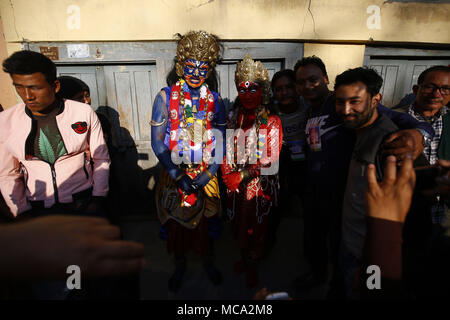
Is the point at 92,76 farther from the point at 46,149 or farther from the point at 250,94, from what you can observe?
the point at 250,94

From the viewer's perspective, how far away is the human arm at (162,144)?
7.28 feet

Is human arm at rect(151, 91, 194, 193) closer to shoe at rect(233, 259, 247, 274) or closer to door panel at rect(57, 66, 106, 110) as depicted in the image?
shoe at rect(233, 259, 247, 274)

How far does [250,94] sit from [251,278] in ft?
6.55

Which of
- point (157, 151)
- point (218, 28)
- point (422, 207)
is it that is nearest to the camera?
point (422, 207)

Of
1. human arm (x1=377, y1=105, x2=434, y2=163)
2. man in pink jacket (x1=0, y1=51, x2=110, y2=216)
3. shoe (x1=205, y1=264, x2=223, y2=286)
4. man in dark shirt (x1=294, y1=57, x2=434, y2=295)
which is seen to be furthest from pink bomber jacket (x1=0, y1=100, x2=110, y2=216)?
human arm (x1=377, y1=105, x2=434, y2=163)

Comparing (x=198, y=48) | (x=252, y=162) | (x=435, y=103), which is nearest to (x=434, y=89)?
(x=435, y=103)

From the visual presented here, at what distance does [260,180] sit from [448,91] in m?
2.12

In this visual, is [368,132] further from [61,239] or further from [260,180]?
[61,239]

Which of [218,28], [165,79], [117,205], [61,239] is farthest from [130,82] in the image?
[61,239]

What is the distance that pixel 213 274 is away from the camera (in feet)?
8.30

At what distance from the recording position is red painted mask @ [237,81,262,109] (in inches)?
90.0

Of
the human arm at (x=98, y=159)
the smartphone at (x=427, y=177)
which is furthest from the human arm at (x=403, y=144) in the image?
the human arm at (x=98, y=159)

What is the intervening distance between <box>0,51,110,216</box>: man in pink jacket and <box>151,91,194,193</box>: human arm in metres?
0.51

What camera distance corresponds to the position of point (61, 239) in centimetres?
69
